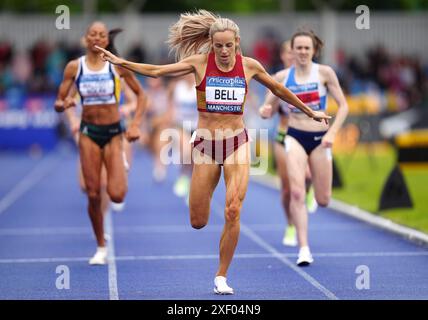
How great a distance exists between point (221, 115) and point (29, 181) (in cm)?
1568

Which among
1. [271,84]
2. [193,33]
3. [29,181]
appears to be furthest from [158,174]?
[271,84]

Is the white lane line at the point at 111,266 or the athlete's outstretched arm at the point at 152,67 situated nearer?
the athlete's outstretched arm at the point at 152,67

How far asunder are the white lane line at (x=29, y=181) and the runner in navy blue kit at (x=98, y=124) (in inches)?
262

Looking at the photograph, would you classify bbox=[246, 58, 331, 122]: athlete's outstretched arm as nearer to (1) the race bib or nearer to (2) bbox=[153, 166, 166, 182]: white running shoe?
(1) the race bib

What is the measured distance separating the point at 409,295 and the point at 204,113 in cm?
250

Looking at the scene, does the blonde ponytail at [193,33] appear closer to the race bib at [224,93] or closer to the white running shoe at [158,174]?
the race bib at [224,93]

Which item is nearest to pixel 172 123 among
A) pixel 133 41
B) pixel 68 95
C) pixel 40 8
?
pixel 68 95

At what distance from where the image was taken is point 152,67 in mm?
9672

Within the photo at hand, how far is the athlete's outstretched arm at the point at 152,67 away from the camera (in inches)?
374

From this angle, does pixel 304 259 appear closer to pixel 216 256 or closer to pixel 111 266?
pixel 216 256

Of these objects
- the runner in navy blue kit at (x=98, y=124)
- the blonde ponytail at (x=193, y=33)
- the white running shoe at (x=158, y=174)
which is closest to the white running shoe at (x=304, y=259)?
the runner in navy blue kit at (x=98, y=124)

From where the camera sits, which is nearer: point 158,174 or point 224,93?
point 224,93

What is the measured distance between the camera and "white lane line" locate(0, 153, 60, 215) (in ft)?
66.6

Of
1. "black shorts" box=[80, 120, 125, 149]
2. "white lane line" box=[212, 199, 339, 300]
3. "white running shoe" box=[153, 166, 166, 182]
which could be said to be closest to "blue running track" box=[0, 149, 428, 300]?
"white lane line" box=[212, 199, 339, 300]
